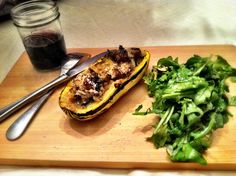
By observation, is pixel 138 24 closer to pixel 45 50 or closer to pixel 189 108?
pixel 45 50

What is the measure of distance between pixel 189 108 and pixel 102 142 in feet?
Answer: 0.64

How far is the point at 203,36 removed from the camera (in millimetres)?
1051

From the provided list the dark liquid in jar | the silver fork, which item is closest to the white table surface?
the dark liquid in jar

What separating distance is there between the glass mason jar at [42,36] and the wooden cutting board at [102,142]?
5.4 inches

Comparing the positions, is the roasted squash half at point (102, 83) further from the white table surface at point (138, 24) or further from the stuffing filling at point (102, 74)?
the white table surface at point (138, 24)

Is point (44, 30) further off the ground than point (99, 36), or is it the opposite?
point (44, 30)

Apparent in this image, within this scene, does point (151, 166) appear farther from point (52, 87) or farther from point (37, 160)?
point (52, 87)

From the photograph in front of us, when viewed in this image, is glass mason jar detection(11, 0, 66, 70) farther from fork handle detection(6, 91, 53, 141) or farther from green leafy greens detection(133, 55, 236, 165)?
green leafy greens detection(133, 55, 236, 165)

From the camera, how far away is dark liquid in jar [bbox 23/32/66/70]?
2.92 ft

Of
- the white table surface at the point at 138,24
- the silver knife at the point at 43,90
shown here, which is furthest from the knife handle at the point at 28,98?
the white table surface at the point at 138,24

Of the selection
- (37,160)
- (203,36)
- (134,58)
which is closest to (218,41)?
(203,36)

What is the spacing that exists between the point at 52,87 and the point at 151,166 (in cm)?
36

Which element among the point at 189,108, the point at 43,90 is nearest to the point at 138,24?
the point at 43,90

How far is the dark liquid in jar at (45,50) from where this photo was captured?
0.89m
